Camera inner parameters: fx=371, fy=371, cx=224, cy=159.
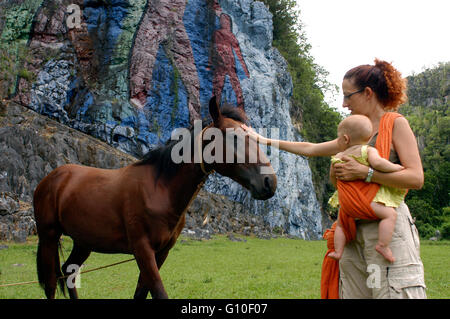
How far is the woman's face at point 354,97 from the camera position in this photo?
2609 millimetres

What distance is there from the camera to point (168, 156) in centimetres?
377

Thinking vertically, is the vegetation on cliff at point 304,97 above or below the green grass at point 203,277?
above

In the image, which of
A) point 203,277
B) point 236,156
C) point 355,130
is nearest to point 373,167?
point 355,130

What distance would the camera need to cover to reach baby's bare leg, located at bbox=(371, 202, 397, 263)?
226 centimetres

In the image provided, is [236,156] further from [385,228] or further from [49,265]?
[49,265]

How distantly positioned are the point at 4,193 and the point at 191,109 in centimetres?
1507

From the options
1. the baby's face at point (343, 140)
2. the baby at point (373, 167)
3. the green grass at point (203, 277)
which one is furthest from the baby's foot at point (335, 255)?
the green grass at point (203, 277)

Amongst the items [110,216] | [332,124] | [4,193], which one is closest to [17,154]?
[4,193]

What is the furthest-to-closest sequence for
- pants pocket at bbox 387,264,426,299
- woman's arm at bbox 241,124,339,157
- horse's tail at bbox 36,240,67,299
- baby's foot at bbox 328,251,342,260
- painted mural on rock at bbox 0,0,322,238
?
painted mural on rock at bbox 0,0,322,238 → horse's tail at bbox 36,240,67,299 → woman's arm at bbox 241,124,339,157 → baby's foot at bbox 328,251,342,260 → pants pocket at bbox 387,264,426,299

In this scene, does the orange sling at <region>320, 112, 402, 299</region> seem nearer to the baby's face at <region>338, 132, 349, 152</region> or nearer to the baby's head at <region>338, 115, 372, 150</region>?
the baby's head at <region>338, 115, 372, 150</region>

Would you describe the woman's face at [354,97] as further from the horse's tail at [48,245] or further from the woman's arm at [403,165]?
Result: the horse's tail at [48,245]

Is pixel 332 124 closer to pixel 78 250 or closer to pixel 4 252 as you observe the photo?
pixel 4 252

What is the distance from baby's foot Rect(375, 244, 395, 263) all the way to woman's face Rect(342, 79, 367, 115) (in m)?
0.95

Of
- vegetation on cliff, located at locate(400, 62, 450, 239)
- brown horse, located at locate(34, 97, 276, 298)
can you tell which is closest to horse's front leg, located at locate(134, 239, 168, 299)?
brown horse, located at locate(34, 97, 276, 298)
